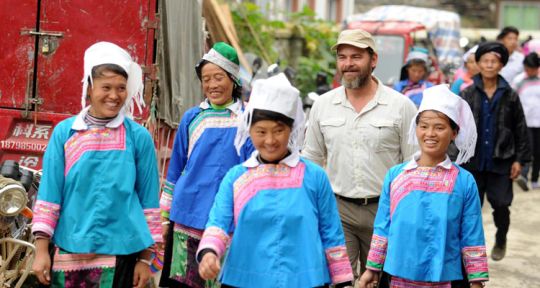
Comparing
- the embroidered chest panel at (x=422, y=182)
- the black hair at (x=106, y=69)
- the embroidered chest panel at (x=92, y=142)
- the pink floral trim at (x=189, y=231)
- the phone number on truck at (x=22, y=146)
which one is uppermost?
the black hair at (x=106, y=69)

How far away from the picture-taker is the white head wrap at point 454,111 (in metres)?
5.23

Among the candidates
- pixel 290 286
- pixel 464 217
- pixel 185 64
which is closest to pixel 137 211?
pixel 290 286

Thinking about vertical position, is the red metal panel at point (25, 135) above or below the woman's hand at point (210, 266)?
above

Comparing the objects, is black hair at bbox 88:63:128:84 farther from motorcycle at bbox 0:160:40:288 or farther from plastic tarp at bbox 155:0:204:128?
plastic tarp at bbox 155:0:204:128

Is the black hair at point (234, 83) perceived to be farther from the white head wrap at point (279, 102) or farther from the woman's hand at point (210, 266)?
the woman's hand at point (210, 266)

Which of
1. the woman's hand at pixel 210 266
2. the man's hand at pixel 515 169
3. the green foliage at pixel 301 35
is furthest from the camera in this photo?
the green foliage at pixel 301 35

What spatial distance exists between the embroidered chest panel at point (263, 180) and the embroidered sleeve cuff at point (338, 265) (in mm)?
333

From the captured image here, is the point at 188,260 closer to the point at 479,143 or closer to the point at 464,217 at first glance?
the point at 464,217

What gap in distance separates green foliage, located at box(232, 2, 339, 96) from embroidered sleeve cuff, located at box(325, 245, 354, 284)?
44.4 ft

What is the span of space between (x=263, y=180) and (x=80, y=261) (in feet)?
3.11

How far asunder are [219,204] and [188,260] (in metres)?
1.44

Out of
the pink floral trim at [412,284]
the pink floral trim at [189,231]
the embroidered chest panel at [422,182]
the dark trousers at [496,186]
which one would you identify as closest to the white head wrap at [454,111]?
the embroidered chest panel at [422,182]

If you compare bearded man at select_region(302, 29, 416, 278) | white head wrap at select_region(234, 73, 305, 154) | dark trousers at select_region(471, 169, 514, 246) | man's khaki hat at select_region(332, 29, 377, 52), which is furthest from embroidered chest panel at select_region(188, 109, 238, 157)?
dark trousers at select_region(471, 169, 514, 246)

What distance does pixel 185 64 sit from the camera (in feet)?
32.5
